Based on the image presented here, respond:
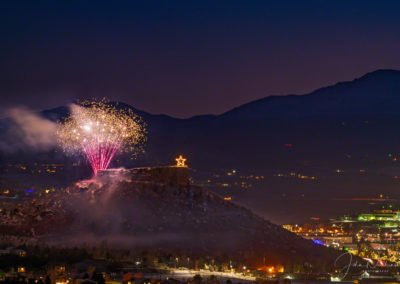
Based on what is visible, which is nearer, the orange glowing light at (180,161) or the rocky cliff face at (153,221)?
the rocky cliff face at (153,221)

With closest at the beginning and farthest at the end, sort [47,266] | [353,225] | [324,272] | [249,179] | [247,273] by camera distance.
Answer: [47,266] < [247,273] < [324,272] < [353,225] < [249,179]

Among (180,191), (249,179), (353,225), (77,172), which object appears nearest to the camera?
(180,191)

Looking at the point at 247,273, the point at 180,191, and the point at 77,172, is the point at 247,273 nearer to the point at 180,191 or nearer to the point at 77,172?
the point at 180,191

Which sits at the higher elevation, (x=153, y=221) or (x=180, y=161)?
(x=180, y=161)

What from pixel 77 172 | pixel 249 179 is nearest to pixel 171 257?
pixel 77 172

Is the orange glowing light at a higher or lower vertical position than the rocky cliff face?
higher

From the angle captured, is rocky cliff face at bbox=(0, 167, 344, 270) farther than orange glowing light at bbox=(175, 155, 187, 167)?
No

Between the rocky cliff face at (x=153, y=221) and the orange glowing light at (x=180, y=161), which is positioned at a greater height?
the orange glowing light at (x=180, y=161)

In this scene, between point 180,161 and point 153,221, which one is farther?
point 180,161
